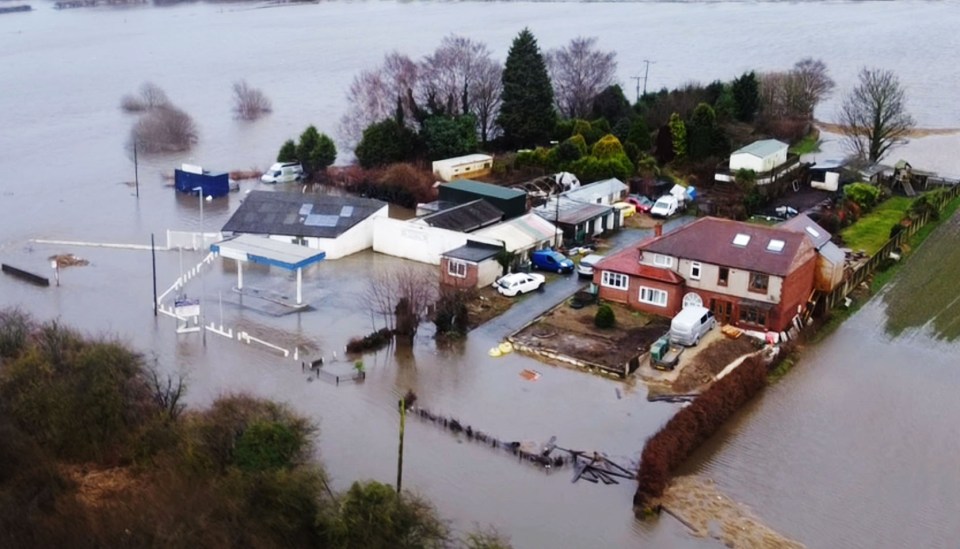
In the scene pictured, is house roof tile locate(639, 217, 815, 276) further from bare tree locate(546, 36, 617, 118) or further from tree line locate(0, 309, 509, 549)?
bare tree locate(546, 36, 617, 118)

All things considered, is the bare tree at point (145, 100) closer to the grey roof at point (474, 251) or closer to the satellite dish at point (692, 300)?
the grey roof at point (474, 251)

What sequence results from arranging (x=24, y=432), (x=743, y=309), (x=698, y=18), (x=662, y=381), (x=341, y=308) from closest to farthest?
(x=24, y=432) < (x=662, y=381) < (x=743, y=309) < (x=341, y=308) < (x=698, y=18)

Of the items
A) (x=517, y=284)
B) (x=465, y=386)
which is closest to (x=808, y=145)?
(x=517, y=284)

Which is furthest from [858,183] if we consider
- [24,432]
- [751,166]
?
[24,432]

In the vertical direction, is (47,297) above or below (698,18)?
below

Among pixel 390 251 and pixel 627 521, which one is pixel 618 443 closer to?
pixel 627 521

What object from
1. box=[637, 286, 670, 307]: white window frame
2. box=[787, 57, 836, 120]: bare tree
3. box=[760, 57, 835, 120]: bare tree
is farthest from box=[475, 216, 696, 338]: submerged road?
box=[787, 57, 836, 120]: bare tree

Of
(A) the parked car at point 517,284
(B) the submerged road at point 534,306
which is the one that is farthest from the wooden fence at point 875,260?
(A) the parked car at point 517,284
